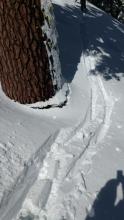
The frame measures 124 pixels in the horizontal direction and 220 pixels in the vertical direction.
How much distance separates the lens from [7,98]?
5680 millimetres

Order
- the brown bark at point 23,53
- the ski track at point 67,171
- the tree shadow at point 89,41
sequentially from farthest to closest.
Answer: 1. the tree shadow at point 89,41
2. the brown bark at point 23,53
3. the ski track at point 67,171

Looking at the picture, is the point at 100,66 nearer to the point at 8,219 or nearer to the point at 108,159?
the point at 108,159

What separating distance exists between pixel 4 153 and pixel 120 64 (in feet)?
13.3

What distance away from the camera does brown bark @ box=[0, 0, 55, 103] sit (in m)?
5.27

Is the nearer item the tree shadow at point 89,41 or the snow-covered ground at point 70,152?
the snow-covered ground at point 70,152

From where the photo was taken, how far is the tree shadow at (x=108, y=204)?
4.24m

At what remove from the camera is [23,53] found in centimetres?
543

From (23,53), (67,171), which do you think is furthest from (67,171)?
(23,53)

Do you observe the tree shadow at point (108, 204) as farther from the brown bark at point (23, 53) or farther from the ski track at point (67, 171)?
the brown bark at point (23, 53)

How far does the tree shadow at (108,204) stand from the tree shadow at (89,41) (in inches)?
97.2

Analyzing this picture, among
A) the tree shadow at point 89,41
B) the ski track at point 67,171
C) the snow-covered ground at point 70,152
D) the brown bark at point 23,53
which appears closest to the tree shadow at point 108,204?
the snow-covered ground at point 70,152

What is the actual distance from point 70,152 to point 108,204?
94cm

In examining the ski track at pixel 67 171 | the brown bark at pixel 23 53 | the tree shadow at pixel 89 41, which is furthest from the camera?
the tree shadow at pixel 89 41

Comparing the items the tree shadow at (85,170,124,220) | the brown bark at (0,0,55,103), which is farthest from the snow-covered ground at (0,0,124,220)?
the brown bark at (0,0,55,103)
